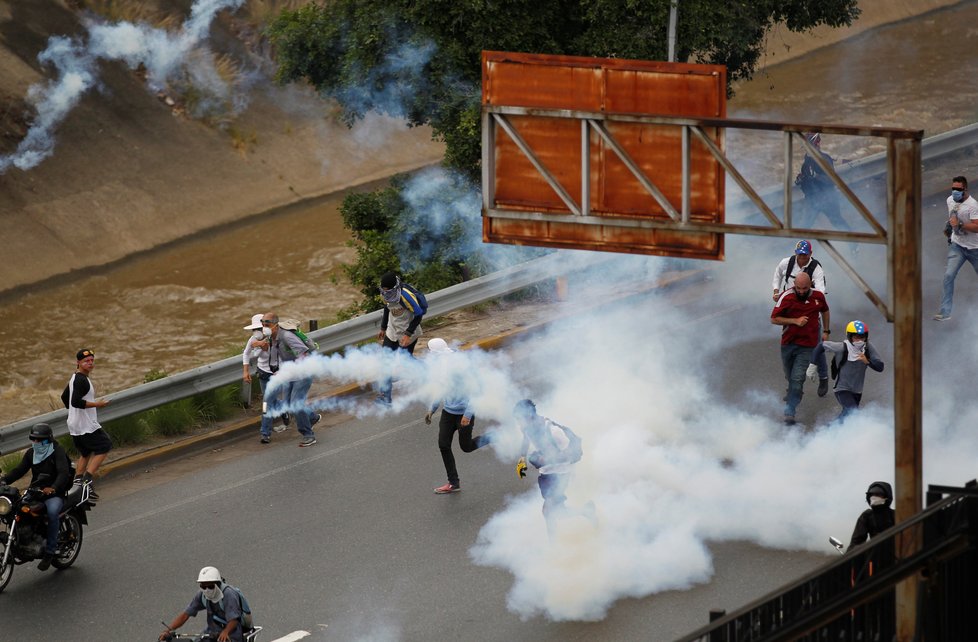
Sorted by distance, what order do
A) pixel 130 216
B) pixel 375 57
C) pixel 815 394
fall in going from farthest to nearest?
pixel 130 216
pixel 375 57
pixel 815 394

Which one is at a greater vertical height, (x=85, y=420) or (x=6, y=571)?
(x=85, y=420)

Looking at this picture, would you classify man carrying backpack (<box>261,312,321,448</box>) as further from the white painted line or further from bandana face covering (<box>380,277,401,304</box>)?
the white painted line

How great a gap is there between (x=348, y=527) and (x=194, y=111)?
21.8m

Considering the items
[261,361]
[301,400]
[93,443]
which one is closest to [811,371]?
[301,400]

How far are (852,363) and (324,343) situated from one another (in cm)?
587

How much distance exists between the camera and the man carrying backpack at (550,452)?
11.5 meters

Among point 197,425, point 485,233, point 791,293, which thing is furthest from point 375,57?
point 485,233

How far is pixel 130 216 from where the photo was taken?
3059 centimetres

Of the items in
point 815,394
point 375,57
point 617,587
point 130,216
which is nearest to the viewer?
point 617,587

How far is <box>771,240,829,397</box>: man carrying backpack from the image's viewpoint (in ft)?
46.1

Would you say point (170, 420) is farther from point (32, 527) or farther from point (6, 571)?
point (6, 571)

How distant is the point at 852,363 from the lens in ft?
42.9

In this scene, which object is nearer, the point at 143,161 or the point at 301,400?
the point at 301,400

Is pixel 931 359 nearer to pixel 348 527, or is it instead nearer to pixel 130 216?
pixel 348 527
